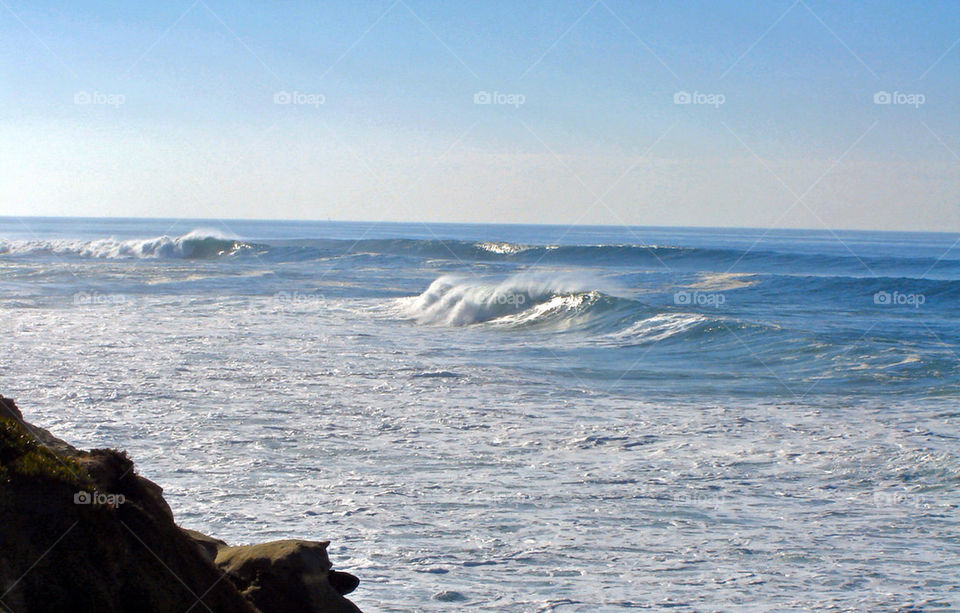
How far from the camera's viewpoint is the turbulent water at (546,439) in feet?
17.6

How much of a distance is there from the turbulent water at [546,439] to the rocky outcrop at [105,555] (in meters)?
1.14

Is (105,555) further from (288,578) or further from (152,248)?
(152,248)

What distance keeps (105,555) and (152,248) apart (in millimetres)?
52495

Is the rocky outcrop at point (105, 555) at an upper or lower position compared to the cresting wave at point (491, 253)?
lower

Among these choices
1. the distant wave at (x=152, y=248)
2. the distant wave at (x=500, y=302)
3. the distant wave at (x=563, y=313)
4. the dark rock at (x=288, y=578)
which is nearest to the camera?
the dark rock at (x=288, y=578)

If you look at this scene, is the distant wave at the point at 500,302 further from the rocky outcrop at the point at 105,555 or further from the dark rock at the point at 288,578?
the rocky outcrop at the point at 105,555

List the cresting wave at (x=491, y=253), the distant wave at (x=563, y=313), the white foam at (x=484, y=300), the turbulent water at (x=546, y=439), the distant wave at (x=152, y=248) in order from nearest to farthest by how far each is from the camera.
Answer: the turbulent water at (x=546, y=439), the distant wave at (x=563, y=313), the white foam at (x=484, y=300), the cresting wave at (x=491, y=253), the distant wave at (x=152, y=248)

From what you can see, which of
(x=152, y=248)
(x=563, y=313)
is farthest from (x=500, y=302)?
(x=152, y=248)

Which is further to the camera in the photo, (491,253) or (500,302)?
(491,253)

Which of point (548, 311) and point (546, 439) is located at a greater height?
point (548, 311)

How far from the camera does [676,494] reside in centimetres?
688

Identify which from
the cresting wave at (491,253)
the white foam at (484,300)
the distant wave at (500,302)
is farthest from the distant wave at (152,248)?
the distant wave at (500,302)

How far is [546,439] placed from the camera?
867cm

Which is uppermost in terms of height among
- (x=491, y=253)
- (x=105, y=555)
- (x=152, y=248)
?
(x=491, y=253)
